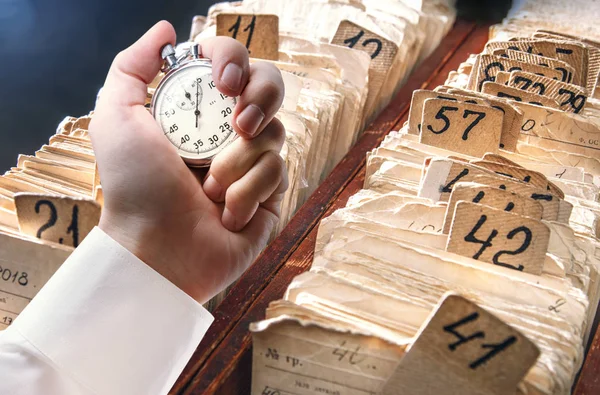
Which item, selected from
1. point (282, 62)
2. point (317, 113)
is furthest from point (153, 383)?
point (282, 62)

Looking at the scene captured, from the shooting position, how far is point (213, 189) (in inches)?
67.6

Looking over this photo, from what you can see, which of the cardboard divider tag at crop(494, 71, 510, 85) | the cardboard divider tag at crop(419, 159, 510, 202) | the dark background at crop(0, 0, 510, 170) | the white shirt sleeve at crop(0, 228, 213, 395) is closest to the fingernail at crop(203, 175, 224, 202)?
the white shirt sleeve at crop(0, 228, 213, 395)

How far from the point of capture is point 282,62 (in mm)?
2373

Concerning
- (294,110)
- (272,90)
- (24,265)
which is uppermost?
(272,90)

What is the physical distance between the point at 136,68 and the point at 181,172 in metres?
0.27

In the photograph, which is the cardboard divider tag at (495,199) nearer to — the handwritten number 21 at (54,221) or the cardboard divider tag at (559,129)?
the cardboard divider tag at (559,129)

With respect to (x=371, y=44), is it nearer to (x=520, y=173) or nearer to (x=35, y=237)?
(x=520, y=173)

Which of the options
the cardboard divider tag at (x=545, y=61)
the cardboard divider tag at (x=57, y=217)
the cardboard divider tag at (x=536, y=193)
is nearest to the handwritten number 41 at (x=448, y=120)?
the cardboard divider tag at (x=536, y=193)


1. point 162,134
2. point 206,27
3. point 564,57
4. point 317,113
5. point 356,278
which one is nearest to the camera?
point 356,278

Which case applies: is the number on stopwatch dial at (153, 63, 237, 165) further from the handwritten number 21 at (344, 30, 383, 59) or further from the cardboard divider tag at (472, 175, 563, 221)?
the handwritten number 21 at (344, 30, 383, 59)

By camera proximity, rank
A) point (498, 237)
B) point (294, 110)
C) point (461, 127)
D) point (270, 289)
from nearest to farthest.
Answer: point (498, 237) → point (270, 289) → point (461, 127) → point (294, 110)

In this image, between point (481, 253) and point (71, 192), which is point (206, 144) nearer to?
point (71, 192)

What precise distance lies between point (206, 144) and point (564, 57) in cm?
133

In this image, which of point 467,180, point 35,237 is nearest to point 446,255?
point 467,180
